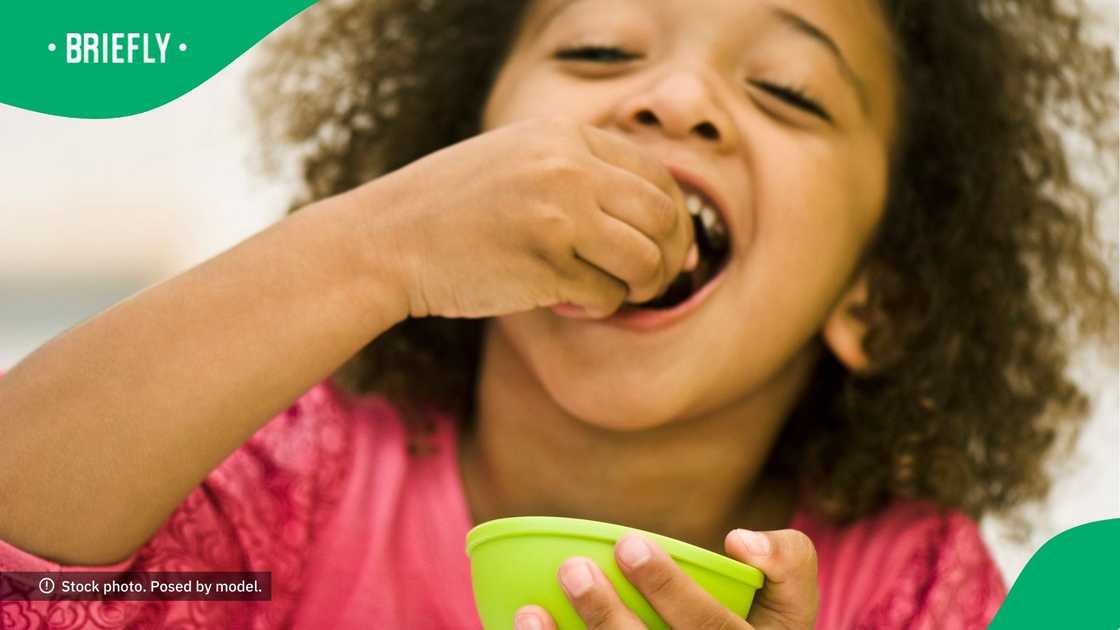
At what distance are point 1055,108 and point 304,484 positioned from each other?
0.53m

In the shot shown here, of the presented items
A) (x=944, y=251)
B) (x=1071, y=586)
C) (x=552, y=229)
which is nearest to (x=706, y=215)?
(x=552, y=229)

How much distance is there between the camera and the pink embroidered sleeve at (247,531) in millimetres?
602

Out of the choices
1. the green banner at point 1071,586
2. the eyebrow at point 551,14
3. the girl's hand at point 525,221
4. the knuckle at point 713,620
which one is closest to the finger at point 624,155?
the girl's hand at point 525,221

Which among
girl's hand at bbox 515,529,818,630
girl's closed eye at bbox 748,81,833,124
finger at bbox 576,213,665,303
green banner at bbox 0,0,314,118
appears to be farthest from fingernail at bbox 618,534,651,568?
green banner at bbox 0,0,314,118

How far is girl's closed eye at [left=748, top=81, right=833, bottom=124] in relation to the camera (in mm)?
698

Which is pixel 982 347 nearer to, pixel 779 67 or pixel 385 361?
pixel 779 67

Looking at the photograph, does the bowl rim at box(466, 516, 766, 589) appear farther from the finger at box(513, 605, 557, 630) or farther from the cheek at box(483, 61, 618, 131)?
the cheek at box(483, 61, 618, 131)

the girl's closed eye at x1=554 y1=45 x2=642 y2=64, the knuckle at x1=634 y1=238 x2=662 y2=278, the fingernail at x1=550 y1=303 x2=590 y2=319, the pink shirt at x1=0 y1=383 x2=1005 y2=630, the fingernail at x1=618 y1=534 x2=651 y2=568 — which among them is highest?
the girl's closed eye at x1=554 y1=45 x2=642 y2=64

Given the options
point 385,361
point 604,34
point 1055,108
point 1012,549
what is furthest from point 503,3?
point 1012,549

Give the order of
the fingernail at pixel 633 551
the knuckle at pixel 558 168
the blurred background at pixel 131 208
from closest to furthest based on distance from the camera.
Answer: the fingernail at pixel 633 551 → the knuckle at pixel 558 168 → the blurred background at pixel 131 208

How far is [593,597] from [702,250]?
25cm

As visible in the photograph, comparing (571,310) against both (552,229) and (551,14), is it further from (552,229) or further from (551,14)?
(551,14)
